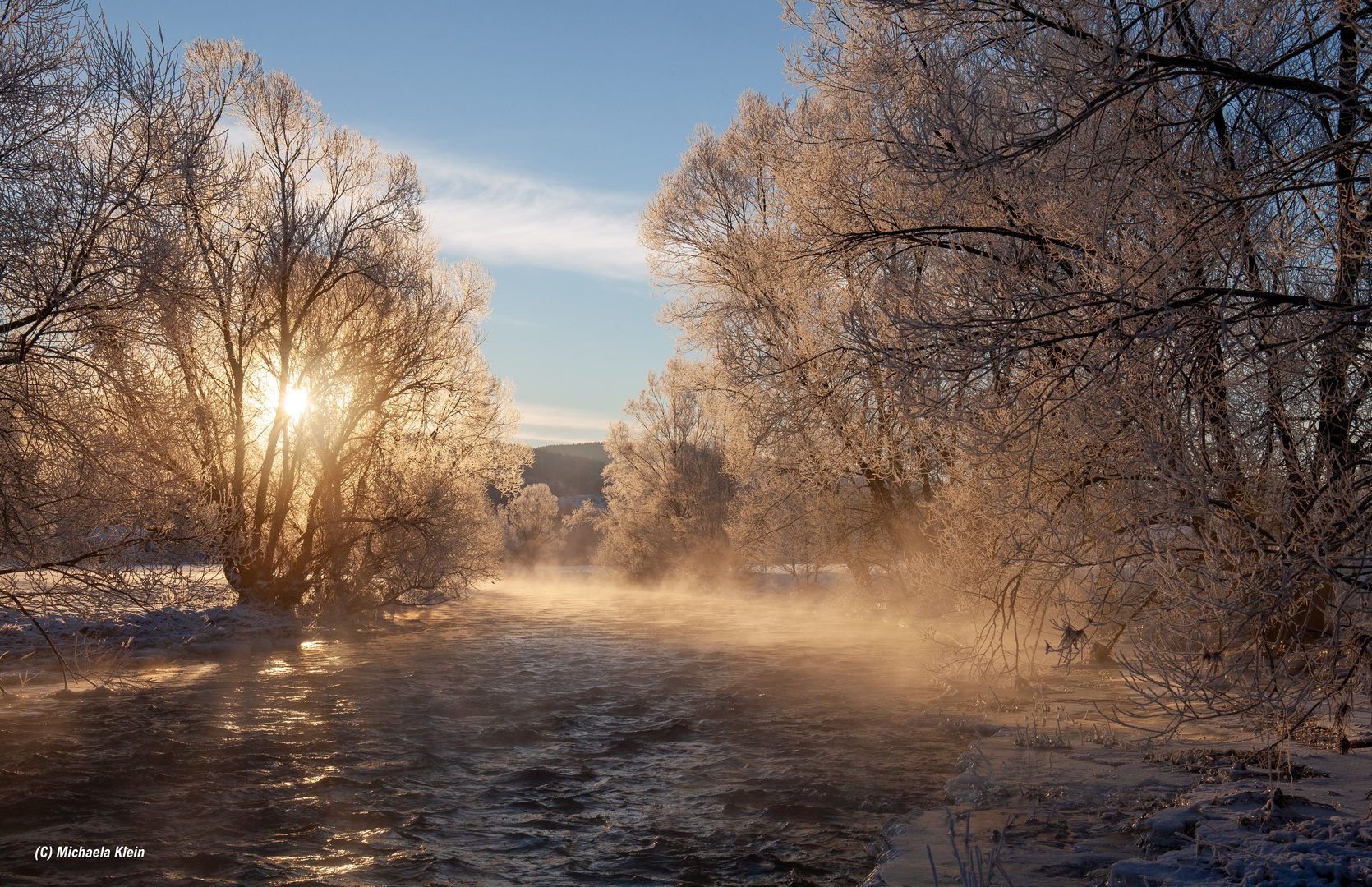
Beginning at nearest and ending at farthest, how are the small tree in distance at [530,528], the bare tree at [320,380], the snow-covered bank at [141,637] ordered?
the snow-covered bank at [141,637] < the bare tree at [320,380] < the small tree in distance at [530,528]

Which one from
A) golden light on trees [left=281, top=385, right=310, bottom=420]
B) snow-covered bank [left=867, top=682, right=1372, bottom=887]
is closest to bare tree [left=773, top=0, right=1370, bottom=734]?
snow-covered bank [left=867, top=682, right=1372, bottom=887]

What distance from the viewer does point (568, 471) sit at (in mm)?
133375

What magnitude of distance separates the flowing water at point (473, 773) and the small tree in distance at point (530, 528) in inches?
1532

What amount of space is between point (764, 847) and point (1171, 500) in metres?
3.27

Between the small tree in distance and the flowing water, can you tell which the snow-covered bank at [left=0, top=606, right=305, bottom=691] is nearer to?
the flowing water

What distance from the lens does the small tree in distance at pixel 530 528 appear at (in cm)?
5203

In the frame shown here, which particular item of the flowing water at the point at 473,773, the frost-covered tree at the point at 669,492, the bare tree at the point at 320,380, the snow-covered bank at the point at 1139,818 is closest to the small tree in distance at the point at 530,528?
the frost-covered tree at the point at 669,492

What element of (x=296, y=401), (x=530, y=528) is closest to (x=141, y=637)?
(x=296, y=401)

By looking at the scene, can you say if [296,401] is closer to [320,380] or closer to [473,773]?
[320,380]

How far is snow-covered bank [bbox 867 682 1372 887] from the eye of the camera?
416cm

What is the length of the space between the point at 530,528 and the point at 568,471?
267 feet

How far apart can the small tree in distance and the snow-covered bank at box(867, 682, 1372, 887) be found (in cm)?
4629

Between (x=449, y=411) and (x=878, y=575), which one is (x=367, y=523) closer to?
(x=449, y=411)

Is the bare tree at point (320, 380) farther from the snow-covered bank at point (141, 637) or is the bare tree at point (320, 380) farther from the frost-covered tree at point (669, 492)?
the frost-covered tree at point (669, 492)
